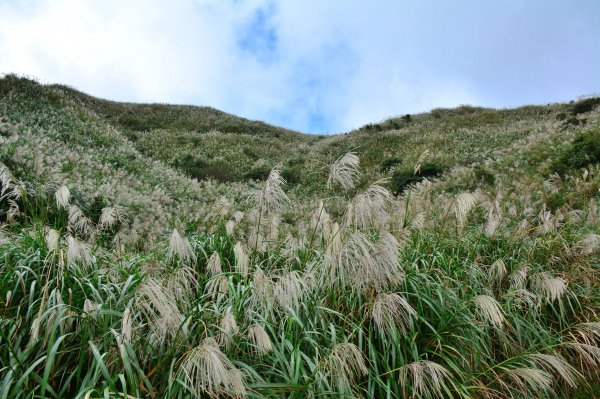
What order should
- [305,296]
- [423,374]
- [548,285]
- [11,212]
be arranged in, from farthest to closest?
[11,212]
[548,285]
[305,296]
[423,374]

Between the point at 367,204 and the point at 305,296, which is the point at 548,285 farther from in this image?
the point at 305,296

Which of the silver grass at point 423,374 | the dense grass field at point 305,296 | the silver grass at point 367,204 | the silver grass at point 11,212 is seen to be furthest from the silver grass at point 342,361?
the silver grass at point 11,212

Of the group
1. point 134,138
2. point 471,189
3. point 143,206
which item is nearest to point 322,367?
point 143,206

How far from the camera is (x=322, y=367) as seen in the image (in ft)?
12.1

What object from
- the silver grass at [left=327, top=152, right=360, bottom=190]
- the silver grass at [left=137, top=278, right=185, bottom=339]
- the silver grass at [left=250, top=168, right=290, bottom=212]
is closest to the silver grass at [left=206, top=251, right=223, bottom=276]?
the silver grass at [left=250, top=168, right=290, bottom=212]

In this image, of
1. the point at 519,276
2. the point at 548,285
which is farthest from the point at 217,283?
the point at 519,276

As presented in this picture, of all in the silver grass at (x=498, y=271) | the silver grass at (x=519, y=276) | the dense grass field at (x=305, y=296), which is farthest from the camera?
the silver grass at (x=498, y=271)

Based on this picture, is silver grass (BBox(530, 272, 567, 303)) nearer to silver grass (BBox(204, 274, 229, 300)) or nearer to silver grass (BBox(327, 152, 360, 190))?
silver grass (BBox(327, 152, 360, 190))

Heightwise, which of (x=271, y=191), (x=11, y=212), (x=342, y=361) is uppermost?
(x=11, y=212)

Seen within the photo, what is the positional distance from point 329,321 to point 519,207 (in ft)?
28.4

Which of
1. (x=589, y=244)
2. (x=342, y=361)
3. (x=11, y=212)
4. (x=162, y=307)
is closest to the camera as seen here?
(x=162, y=307)

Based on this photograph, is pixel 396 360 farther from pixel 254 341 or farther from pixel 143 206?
pixel 143 206

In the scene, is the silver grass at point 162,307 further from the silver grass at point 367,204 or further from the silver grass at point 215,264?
the silver grass at point 367,204

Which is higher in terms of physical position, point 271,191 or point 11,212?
point 11,212
